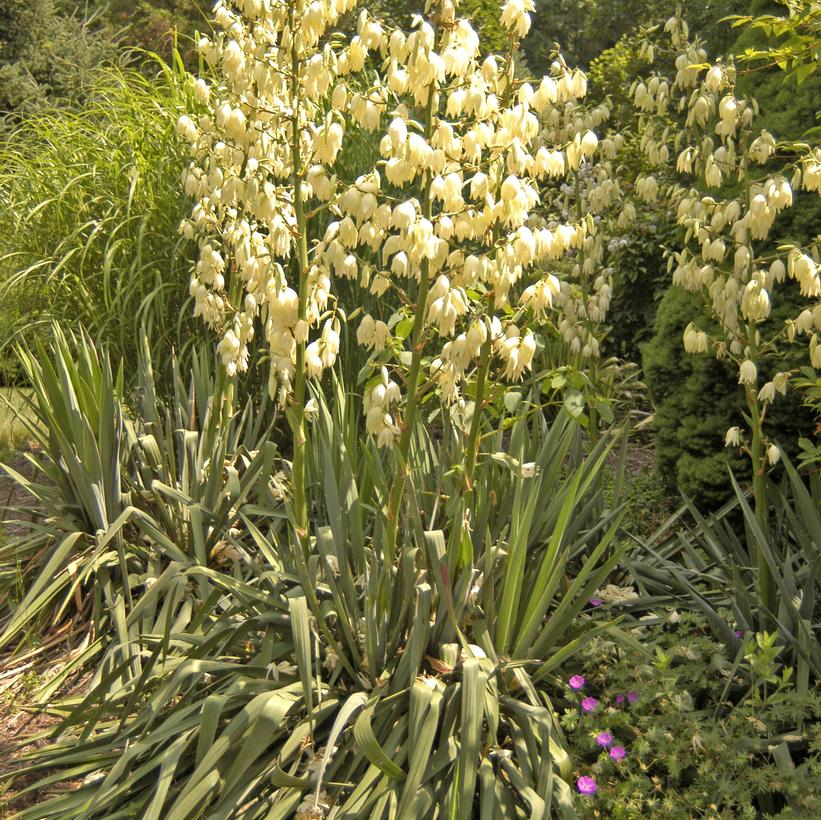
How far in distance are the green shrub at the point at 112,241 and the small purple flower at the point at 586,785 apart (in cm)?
293

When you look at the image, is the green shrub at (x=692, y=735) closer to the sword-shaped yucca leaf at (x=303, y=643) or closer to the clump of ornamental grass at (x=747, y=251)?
the clump of ornamental grass at (x=747, y=251)

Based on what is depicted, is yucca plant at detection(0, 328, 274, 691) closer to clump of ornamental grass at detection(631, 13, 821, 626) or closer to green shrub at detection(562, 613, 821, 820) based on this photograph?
green shrub at detection(562, 613, 821, 820)

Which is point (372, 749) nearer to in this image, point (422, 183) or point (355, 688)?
point (355, 688)

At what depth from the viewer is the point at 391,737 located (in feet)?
8.27

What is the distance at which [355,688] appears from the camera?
275 centimetres

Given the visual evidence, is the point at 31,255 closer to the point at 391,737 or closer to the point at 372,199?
the point at 372,199

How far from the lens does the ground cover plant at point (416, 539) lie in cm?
246

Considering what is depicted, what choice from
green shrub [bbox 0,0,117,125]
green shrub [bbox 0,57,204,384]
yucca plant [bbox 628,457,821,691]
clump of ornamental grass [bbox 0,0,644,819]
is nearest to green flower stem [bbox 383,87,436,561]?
clump of ornamental grass [bbox 0,0,644,819]

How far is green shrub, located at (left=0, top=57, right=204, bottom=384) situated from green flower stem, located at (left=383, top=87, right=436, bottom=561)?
2128 millimetres

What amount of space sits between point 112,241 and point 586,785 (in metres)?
3.73

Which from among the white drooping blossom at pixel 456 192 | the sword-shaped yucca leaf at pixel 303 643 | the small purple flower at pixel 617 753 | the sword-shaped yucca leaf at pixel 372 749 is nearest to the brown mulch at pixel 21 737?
the sword-shaped yucca leaf at pixel 303 643

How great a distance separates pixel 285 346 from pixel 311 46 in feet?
3.03

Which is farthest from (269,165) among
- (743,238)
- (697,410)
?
(697,410)

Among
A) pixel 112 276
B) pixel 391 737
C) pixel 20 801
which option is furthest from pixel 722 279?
pixel 112 276
